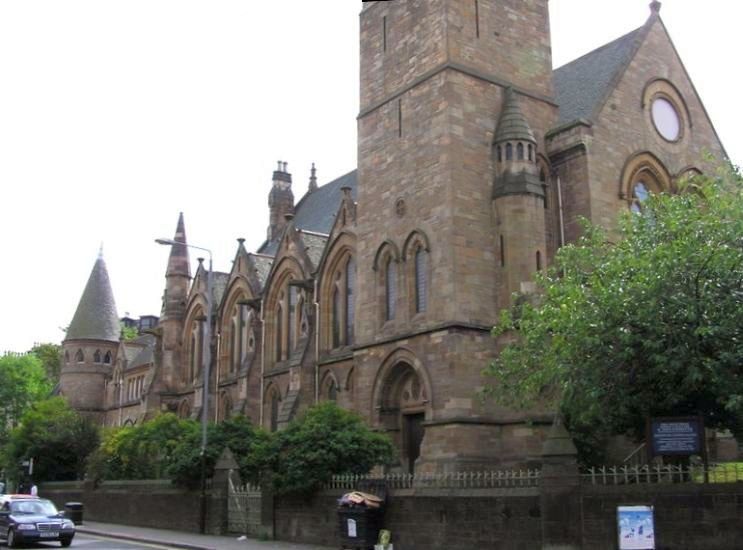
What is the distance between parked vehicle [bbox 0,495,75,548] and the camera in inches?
932

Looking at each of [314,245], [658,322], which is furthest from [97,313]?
[658,322]

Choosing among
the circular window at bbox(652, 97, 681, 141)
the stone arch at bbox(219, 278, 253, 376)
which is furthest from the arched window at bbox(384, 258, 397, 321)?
the stone arch at bbox(219, 278, 253, 376)

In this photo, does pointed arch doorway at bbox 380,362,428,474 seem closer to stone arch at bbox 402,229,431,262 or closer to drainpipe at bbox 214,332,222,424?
stone arch at bbox 402,229,431,262

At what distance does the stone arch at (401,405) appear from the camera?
93.5 feet

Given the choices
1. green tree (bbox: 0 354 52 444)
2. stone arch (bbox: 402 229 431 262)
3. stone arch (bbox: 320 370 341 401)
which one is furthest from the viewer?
green tree (bbox: 0 354 52 444)

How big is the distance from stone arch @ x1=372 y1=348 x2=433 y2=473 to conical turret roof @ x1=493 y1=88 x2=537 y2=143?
25.7 feet

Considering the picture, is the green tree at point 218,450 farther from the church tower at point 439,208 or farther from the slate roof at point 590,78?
the slate roof at point 590,78

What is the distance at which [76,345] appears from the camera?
7162 cm

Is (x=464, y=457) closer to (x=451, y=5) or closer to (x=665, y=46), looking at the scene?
(x=451, y=5)

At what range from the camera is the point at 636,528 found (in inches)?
565

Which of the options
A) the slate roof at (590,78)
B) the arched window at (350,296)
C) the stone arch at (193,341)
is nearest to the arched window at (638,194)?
the slate roof at (590,78)

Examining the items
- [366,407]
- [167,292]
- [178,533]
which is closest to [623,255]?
[366,407]

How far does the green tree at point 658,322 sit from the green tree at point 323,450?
18.5 feet

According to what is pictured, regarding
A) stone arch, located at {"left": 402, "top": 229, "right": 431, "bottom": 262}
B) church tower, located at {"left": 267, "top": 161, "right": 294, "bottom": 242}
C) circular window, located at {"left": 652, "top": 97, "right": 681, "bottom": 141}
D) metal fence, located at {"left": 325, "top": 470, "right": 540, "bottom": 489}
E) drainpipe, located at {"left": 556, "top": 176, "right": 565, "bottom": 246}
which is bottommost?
metal fence, located at {"left": 325, "top": 470, "right": 540, "bottom": 489}
